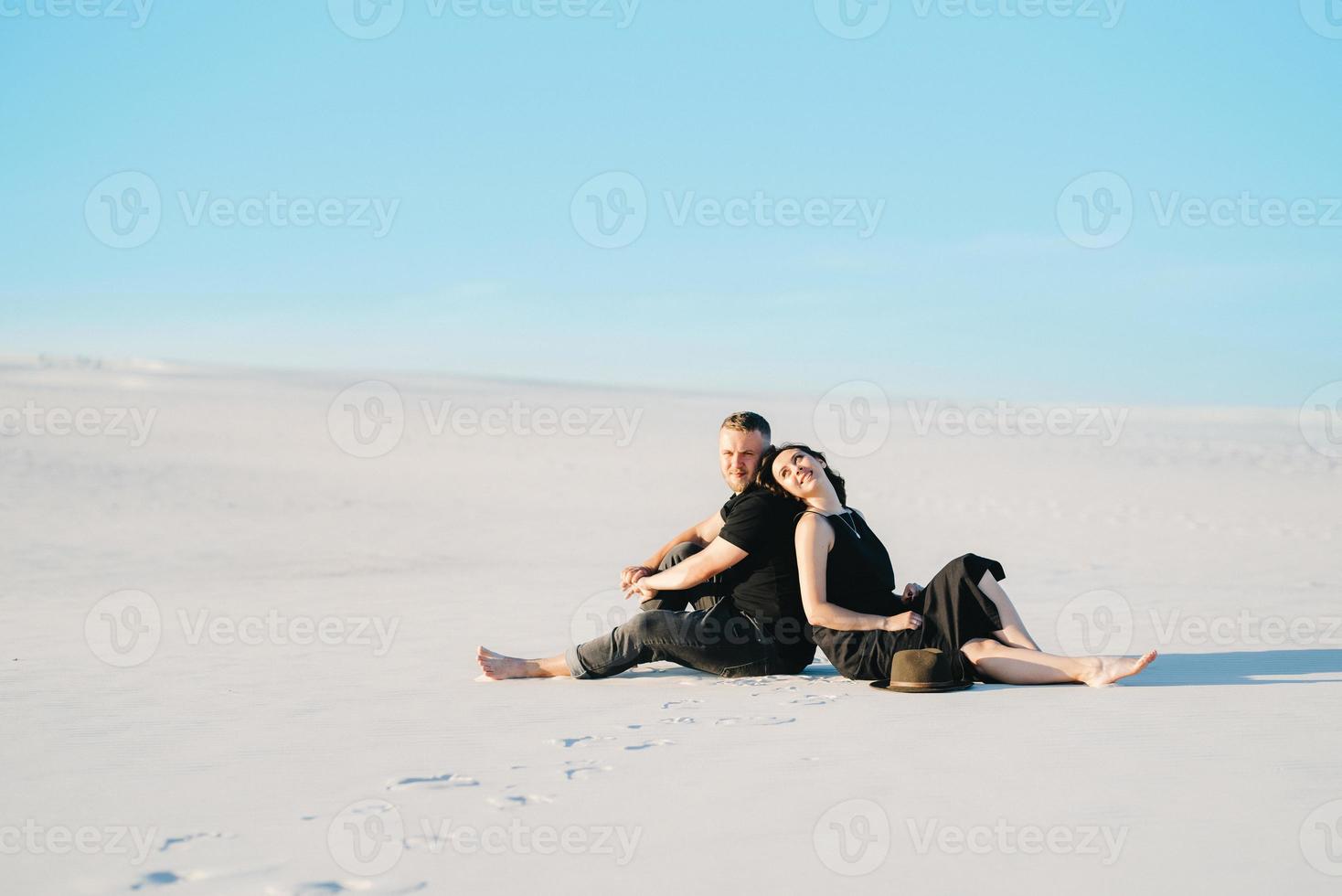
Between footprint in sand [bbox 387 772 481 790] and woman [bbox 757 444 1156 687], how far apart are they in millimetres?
→ 2014

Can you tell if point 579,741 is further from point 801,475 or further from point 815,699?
point 801,475

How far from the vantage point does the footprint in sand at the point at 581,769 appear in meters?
4.29

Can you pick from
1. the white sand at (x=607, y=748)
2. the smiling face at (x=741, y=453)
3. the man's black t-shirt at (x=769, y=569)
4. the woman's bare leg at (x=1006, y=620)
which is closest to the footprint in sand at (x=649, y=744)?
the white sand at (x=607, y=748)

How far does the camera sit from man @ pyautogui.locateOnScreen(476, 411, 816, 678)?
229 inches

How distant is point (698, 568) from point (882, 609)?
921 millimetres

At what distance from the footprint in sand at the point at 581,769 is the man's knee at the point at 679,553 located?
6.03 feet

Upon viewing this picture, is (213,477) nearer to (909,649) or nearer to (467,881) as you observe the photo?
(909,649)

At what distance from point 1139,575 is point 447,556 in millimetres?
8094

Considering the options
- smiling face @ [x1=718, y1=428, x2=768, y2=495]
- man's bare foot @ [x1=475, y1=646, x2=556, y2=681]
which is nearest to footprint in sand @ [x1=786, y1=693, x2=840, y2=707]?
smiling face @ [x1=718, y1=428, x2=768, y2=495]

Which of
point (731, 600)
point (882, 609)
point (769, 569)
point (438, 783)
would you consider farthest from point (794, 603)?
point (438, 783)

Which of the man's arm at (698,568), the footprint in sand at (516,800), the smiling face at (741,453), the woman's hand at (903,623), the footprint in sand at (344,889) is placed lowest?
the footprint in sand at (344,889)

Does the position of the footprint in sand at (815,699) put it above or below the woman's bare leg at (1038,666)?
below

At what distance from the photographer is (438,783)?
13.8 ft

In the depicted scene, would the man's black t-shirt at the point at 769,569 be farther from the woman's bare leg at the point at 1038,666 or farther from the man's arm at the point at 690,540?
the woman's bare leg at the point at 1038,666
